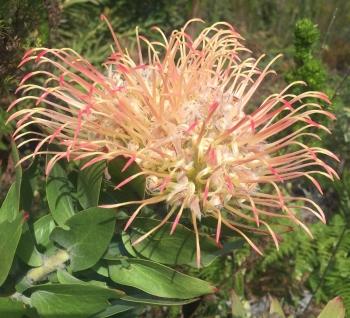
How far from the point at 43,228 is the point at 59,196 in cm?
8

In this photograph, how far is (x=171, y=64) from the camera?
3.26ft

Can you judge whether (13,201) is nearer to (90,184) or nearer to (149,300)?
(90,184)

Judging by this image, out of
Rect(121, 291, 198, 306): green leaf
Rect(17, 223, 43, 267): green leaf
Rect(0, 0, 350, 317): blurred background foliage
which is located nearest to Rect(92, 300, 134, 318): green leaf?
Rect(121, 291, 198, 306): green leaf

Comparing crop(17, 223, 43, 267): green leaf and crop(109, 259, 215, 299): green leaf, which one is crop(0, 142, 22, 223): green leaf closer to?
crop(17, 223, 43, 267): green leaf

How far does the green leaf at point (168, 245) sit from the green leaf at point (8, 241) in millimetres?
165

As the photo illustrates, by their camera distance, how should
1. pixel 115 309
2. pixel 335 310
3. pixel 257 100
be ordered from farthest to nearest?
pixel 257 100 < pixel 335 310 < pixel 115 309

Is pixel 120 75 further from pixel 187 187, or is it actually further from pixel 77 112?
pixel 187 187

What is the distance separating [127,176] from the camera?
0.86 metres

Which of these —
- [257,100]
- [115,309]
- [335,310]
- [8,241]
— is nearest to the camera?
[8,241]

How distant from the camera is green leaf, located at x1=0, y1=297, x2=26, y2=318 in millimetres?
863

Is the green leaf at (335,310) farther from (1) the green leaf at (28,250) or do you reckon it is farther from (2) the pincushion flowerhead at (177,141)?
(1) the green leaf at (28,250)

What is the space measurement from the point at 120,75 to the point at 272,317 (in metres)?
0.63

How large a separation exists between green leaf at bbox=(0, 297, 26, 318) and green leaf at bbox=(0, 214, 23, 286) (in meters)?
0.03

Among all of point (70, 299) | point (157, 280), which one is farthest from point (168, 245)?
point (70, 299)
